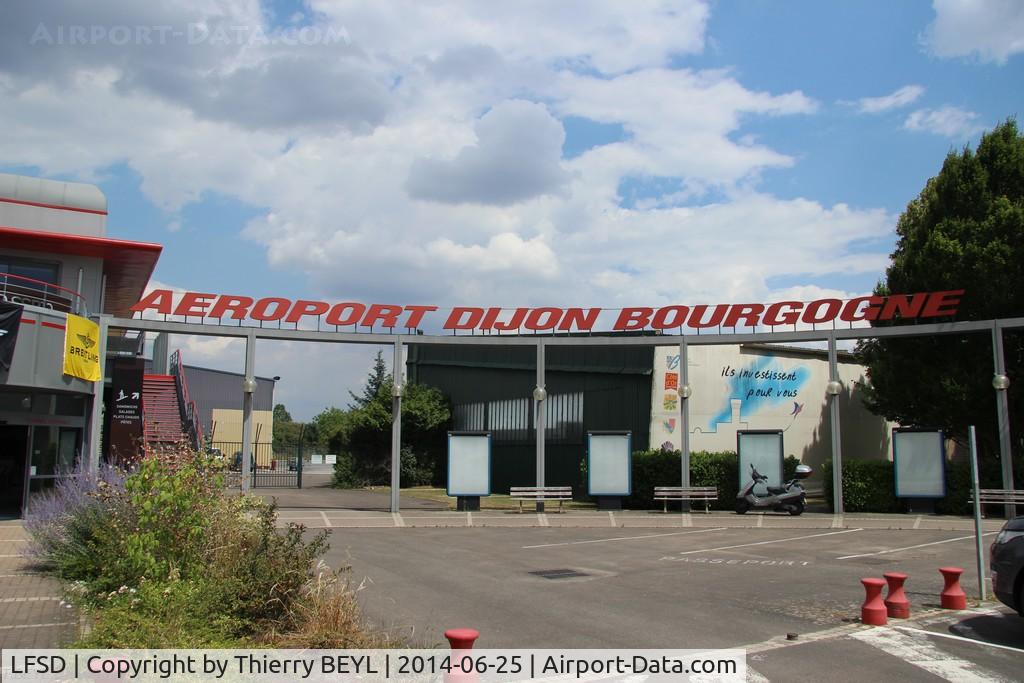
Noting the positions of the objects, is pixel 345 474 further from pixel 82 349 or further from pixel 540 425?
pixel 82 349

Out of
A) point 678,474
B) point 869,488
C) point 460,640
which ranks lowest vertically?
point 460,640

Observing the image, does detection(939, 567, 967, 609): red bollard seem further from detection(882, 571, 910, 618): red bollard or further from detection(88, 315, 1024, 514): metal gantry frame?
detection(88, 315, 1024, 514): metal gantry frame

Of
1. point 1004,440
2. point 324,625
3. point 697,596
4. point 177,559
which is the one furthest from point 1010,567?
point 1004,440

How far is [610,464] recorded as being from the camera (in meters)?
25.4

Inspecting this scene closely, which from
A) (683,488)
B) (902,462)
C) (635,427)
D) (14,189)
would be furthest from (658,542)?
(14,189)

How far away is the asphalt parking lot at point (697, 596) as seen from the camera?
809cm

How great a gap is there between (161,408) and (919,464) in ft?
83.4

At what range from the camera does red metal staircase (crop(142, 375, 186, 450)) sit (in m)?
27.6

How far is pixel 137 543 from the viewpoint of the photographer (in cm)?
875

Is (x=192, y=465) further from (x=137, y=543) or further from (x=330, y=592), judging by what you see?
(x=330, y=592)

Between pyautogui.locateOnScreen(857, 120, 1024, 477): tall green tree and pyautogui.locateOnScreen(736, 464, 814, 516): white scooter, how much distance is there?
6931mm

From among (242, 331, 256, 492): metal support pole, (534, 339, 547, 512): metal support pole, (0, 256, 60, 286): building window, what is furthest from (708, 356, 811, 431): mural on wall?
(0, 256, 60, 286): building window

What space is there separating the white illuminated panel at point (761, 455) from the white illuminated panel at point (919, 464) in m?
3.25

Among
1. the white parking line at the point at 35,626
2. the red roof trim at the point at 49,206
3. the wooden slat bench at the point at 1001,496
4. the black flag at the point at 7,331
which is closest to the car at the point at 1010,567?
the white parking line at the point at 35,626
